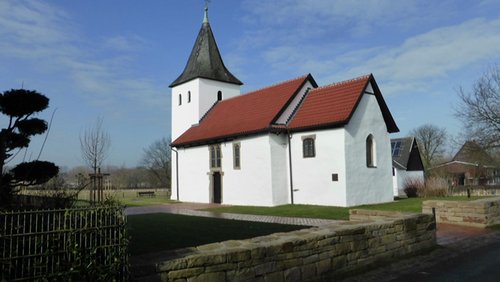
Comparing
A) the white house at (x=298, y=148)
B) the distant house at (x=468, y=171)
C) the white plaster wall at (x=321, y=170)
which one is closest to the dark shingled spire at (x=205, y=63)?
the white house at (x=298, y=148)

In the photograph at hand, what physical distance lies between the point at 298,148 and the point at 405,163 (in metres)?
24.4

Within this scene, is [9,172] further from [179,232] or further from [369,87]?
[369,87]

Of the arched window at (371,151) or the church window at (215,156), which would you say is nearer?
the arched window at (371,151)

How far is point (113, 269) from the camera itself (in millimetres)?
4781

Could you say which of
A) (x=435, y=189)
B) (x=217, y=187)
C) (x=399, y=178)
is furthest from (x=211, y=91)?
(x=399, y=178)

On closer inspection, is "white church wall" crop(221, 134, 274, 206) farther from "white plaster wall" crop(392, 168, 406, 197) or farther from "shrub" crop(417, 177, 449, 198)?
"white plaster wall" crop(392, 168, 406, 197)

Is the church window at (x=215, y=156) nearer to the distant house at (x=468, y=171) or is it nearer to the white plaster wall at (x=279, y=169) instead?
the white plaster wall at (x=279, y=169)

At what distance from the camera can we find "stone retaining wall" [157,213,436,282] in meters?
5.66

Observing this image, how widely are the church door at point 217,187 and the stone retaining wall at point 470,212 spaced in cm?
1603

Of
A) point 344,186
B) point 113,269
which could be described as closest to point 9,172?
point 113,269

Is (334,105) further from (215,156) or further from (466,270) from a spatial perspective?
(466,270)

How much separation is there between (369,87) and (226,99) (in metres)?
13.2

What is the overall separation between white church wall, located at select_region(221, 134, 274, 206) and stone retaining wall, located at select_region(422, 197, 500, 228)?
1091 centimetres

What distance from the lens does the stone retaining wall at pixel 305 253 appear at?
566 cm
